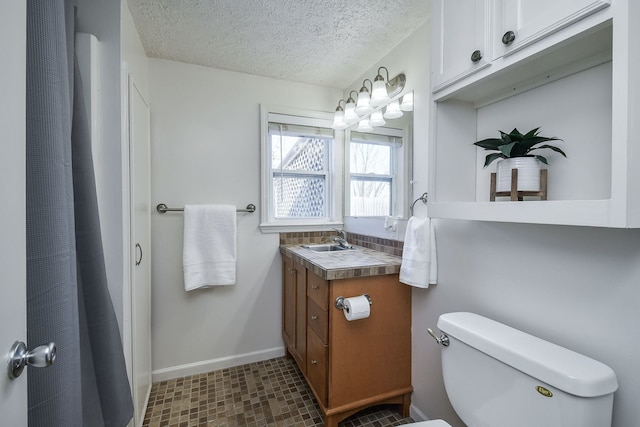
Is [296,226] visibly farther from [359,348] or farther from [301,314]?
[359,348]

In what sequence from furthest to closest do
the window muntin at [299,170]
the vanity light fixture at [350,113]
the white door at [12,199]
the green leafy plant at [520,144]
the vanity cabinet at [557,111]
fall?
the window muntin at [299,170] < the vanity light fixture at [350,113] < the green leafy plant at [520,144] < the vanity cabinet at [557,111] < the white door at [12,199]

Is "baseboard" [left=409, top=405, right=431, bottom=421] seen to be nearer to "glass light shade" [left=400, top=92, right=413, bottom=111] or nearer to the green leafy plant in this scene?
the green leafy plant

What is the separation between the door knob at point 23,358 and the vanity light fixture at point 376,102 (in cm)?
186

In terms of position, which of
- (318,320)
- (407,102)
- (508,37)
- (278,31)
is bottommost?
(318,320)

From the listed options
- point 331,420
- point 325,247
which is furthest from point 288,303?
point 331,420

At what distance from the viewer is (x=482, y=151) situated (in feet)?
4.22

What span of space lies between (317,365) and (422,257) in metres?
0.86

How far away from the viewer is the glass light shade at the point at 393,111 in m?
1.80

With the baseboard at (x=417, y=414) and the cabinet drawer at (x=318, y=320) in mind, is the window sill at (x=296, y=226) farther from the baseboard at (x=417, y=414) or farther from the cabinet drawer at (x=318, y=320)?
the baseboard at (x=417, y=414)

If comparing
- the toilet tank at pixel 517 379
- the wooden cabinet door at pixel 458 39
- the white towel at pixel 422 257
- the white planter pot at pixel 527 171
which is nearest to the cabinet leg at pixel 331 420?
the toilet tank at pixel 517 379

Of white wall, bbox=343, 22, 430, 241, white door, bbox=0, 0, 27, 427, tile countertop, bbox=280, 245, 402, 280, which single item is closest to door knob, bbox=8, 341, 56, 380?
white door, bbox=0, 0, 27, 427

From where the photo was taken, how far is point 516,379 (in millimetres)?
874

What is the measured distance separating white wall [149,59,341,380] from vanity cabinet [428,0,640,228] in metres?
1.47

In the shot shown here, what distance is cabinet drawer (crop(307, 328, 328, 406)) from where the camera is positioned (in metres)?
1.53
